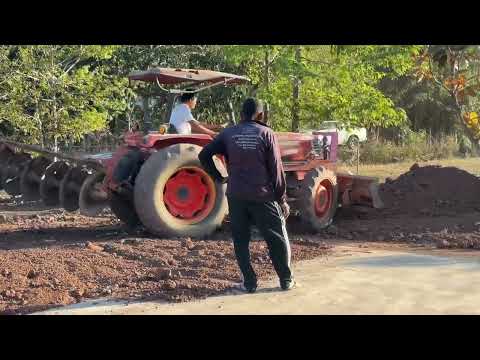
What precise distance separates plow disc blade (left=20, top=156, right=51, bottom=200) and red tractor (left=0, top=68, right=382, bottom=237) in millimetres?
185

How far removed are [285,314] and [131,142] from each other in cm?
446

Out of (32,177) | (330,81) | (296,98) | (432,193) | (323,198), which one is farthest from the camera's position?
(296,98)

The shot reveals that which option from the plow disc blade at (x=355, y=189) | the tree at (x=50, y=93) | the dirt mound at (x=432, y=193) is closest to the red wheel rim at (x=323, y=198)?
the plow disc blade at (x=355, y=189)

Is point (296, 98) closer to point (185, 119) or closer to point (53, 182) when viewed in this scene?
point (53, 182)

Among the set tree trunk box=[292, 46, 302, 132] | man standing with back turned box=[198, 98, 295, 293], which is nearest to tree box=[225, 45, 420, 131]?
tree trunk box=[292, 46, 302, 132]

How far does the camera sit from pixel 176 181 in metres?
8.86

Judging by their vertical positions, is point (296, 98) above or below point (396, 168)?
above

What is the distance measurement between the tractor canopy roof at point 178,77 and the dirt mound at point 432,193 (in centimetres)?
353

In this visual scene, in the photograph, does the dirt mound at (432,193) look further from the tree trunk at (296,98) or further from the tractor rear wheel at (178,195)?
the tree trunk at (296,98)

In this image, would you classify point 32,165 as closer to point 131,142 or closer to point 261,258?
point 131,142

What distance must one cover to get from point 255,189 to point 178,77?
3608mm

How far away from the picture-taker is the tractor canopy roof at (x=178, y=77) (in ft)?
30.2

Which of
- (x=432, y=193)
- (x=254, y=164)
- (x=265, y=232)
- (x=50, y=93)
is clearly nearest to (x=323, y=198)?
(x=432, y=193)
